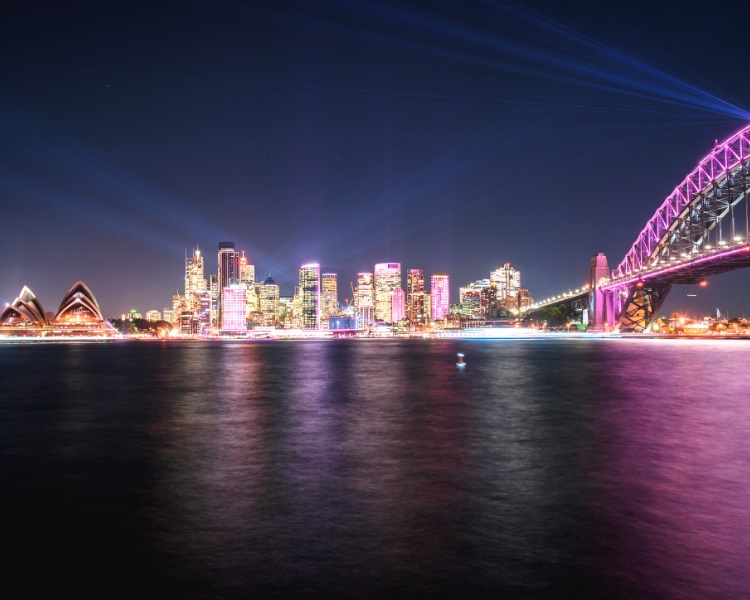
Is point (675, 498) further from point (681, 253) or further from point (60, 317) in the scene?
point (60, 317)

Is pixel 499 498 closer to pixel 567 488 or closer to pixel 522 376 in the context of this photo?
pixel 567 488

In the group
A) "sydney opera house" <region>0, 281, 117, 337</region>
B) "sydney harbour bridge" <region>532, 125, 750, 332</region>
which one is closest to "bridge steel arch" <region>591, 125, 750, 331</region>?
"sydney harbour bridge" <region>532, 125, 750, 332</region>

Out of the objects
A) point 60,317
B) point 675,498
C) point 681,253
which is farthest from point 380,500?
point 60,317

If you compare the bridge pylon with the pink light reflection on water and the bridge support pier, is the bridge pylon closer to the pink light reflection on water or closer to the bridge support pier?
the bridge support pier

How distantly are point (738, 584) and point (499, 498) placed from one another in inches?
197

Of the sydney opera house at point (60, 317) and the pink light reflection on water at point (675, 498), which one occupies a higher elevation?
the sydney opera house at point (60, 317)

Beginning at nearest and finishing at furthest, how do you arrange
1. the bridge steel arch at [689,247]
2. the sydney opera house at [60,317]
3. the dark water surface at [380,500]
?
the dark water surface at [380,500] → the bridge steel arch at [689,247] → the sydney opera house at [60,317]

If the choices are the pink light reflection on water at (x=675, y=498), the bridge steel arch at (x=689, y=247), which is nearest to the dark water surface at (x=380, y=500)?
the pink light reflection on water at (x=675, y=498)

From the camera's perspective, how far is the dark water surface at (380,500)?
8188 mm

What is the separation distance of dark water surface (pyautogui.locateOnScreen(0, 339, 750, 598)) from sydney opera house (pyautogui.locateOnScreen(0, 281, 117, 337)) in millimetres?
148138

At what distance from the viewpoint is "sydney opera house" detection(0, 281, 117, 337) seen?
16350 cm

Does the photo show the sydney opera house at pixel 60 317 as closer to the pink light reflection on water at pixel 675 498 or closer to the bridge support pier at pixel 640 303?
the bridge support pier at pixel 640 303

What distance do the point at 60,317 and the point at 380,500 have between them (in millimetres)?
176606

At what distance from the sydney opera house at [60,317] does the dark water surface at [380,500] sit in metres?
148
